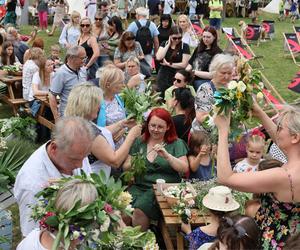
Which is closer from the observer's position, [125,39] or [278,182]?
[278,182]

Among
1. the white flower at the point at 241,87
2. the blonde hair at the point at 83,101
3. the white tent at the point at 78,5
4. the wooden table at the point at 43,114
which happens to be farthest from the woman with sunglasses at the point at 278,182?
the white tent at the point at 78,5

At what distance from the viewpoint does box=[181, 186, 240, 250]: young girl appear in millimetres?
4062

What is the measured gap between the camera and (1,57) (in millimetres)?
9836

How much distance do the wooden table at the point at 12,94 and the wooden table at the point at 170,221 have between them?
14.8 feet

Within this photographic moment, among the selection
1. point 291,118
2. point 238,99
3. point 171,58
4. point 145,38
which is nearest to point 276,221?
point 291,118

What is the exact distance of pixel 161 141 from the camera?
5.33 m

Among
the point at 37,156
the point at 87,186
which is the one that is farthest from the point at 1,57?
the point at 87,186

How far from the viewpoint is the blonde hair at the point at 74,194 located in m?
2.84

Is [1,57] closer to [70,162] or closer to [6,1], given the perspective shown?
[70,162]

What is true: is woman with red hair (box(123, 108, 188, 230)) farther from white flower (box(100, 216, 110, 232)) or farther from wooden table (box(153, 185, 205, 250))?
white flower (box(100, 216, 110, 232))

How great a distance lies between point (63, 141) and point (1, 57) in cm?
691

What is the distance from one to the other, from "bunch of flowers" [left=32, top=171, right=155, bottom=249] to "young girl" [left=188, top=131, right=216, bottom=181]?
90.6 inches

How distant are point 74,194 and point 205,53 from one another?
530 centimetres

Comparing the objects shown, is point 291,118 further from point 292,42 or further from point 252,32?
point 252,32
